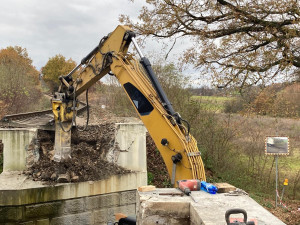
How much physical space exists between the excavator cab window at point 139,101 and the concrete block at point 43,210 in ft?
10.0

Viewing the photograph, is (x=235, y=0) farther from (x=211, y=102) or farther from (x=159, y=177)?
(x=159, y=177)

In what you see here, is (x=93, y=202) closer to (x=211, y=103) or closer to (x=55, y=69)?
(x=211, y=103)

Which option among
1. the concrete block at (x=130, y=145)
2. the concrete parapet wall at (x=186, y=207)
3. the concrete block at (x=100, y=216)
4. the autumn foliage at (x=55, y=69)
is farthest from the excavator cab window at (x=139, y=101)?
Result: the autumn foliage at (x=55, y=69)

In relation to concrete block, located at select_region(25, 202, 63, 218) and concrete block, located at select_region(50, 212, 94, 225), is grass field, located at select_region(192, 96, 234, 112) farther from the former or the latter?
concrete block, located at select_region(25, 202, 63, 218)

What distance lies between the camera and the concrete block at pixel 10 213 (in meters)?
5.34

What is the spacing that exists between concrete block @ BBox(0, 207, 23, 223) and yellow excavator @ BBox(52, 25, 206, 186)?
1300 mm

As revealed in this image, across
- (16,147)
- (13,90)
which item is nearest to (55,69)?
(13,90)

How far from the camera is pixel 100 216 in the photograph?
6.21m

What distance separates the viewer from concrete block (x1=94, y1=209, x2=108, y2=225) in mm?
6156

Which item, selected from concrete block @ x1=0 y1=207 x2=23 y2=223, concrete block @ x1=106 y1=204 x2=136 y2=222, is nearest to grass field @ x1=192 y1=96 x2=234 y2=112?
concrete block @ x1=106 y1=204 x2=136 y2=222

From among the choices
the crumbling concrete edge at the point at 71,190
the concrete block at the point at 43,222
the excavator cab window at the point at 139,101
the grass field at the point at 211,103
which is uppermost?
the grass field at the point at 211,103

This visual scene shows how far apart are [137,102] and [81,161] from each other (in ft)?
10.1

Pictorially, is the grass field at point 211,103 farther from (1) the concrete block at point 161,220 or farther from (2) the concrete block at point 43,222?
(1) the concrete block at point 161,220

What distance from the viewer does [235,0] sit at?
798 centimetres
